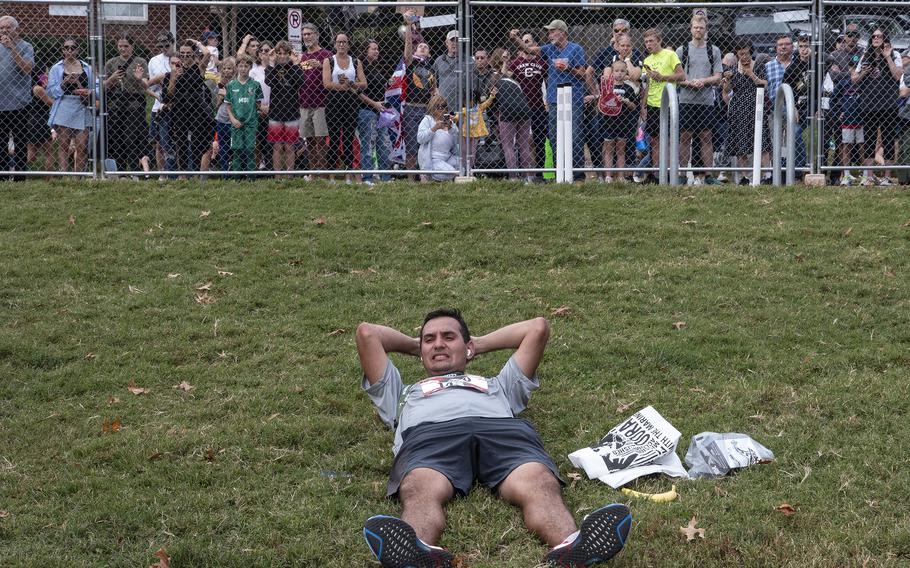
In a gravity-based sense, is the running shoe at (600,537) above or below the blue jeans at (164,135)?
below

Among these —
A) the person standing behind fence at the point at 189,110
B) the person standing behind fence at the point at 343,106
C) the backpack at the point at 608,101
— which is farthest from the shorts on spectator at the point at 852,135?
the person standing behind fence at the point at 189,110

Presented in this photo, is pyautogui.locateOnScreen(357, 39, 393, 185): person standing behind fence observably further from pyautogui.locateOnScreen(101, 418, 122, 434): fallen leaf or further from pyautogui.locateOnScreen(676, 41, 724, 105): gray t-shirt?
pyautogui.locateOnScreen(101, 418, 122, 434): fallen leaf

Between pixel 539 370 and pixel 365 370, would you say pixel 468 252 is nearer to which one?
pixel 539 370

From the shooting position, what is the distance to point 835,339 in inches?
322

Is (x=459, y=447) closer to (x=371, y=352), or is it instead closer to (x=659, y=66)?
(x=371, y=352)

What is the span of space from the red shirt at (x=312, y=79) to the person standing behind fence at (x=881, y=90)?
20.3ft

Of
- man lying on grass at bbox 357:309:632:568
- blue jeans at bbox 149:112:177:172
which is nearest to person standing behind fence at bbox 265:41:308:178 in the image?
blue jeans at bbox 149:112:177:172

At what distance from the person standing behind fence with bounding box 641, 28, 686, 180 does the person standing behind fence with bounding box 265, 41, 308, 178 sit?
3.76 metres

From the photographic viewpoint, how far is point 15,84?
12617 mm

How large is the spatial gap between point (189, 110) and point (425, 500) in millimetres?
8669

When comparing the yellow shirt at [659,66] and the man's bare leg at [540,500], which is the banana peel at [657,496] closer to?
the man's bare leg at [540,500]

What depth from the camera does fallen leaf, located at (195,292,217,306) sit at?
9125 millimetres

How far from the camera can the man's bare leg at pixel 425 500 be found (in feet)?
16.6

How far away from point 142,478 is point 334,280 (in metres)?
3.88
